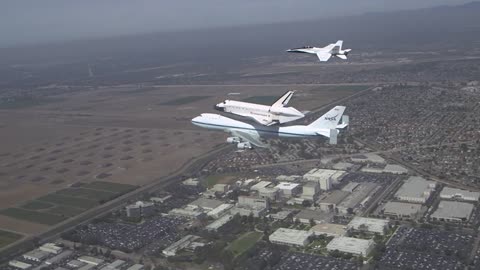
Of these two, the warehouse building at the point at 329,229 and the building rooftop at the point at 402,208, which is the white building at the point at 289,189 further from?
the building rooftop at the point at 402,208

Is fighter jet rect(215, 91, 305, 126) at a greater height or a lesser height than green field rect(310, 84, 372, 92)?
greater

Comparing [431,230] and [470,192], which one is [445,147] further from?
[431,230]

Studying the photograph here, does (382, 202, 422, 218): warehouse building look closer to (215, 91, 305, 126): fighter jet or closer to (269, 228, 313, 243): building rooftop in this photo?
(269, 228, 313, 243): building rooftop

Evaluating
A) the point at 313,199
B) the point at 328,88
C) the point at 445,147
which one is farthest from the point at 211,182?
the point at 328,88

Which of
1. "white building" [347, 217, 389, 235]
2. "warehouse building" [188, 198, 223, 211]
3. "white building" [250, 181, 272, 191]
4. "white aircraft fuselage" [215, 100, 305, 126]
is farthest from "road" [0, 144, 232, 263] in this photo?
"white building" [347, 217, 389, 235]

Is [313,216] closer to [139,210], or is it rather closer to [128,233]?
[139,210]

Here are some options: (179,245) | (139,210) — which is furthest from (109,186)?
(179,245)
